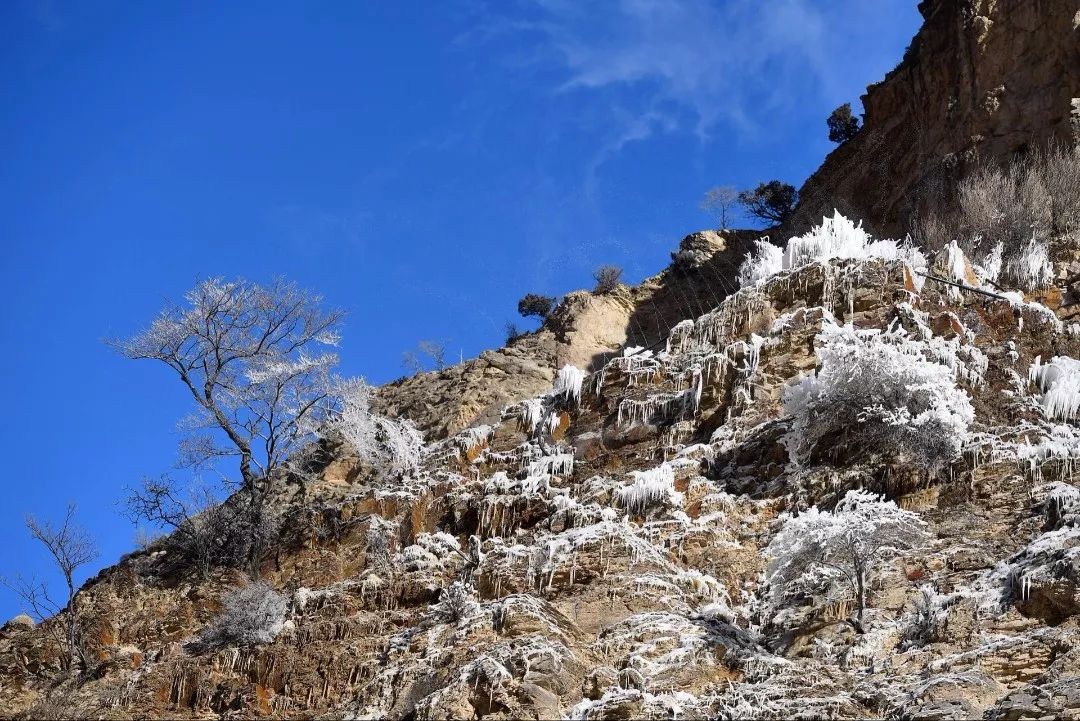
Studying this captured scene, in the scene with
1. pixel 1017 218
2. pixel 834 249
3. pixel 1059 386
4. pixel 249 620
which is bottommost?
pixel 249 620

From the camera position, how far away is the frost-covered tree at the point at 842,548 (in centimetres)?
1316

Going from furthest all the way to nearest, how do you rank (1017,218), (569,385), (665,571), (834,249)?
(1017,218)
(834,249)
(569,385)
(665,571)

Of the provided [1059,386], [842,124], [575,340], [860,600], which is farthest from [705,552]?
[842,124]

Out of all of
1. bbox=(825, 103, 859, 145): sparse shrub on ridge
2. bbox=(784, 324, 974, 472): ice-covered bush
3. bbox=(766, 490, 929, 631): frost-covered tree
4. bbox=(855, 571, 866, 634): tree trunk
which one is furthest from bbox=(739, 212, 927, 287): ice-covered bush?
bbox=(825, 103, 859, 145): sparse shrub on ridge

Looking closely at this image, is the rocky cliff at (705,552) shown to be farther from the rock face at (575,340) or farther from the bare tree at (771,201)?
the bare tree at (771,201)

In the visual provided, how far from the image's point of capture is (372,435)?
74.5 feet

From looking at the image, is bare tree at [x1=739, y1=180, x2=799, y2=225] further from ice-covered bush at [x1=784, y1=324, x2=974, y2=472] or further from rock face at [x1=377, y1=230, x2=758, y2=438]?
ice-covered bush at [x1=784, y1=324, x2=974, y2=472]

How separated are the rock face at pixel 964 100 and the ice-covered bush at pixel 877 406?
1446 centimetres

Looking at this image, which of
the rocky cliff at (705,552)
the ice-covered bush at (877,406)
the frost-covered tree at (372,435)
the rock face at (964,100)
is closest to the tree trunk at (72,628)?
the rocky cliff at (705,552)

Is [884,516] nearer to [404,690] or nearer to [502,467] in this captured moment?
[404,690]

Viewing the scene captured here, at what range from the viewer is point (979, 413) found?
16.8 metres

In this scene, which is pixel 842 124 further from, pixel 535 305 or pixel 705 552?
pixel 705 552

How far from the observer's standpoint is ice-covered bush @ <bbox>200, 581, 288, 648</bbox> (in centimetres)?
1661

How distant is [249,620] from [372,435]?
6.44 m
